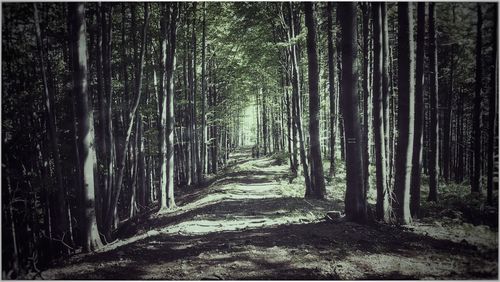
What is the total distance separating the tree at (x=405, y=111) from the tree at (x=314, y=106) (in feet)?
11.5

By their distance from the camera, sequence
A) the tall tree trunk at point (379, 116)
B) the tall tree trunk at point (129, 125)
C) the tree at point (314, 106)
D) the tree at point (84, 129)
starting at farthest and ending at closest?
1. the tree at point (314, 106)
2. the tall tree trunk at point (129, 125)
3. the tall tree trunk at point (379, 116)
4. the tree at point (84, 129)

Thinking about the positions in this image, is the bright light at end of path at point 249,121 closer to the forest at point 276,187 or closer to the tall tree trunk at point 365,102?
the forest at point 276,187

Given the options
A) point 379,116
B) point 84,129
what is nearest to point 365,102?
point 379,116

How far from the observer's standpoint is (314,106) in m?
10.4

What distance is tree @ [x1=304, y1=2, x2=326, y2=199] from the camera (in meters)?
9.93

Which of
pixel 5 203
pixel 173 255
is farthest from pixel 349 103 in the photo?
pixel 5 203

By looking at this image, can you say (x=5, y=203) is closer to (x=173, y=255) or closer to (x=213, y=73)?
(x=173, y=255)

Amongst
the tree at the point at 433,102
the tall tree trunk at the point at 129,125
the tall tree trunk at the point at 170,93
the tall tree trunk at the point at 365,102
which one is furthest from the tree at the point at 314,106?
the tall tree trunk at the point at 129,125

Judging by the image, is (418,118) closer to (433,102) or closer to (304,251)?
(433,102)

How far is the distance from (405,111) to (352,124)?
128 centimetres

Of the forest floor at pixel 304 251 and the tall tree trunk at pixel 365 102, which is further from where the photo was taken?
the tall tree trunk at pixel 365 102

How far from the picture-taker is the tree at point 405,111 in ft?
22.1

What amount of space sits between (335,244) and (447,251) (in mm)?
2000

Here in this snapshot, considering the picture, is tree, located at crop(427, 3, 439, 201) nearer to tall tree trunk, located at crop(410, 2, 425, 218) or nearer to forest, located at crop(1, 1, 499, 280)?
forest, located at crop(1, 1, 499, 280)
